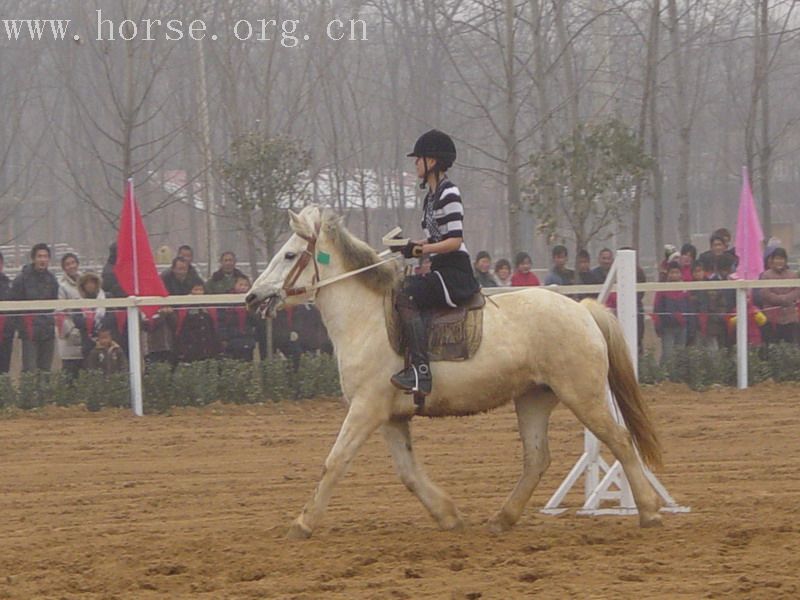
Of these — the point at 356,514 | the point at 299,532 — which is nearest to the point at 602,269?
the point at 356,514

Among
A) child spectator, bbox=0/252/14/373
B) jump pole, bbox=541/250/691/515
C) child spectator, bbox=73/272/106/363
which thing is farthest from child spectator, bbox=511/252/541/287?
jump pole, bbox=541/250/691/515

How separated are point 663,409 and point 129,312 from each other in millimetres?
5965

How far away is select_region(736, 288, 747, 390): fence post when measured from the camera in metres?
16.0

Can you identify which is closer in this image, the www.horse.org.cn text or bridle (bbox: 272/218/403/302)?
bridle (bbox: 272/218/403/302)

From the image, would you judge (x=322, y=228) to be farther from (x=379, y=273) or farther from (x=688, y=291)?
(x=688, y=291)

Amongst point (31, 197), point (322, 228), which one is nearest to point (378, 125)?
point (31, 197)

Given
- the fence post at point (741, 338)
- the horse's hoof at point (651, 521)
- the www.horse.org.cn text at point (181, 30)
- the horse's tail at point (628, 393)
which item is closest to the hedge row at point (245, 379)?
the fence post at point (741, 338)

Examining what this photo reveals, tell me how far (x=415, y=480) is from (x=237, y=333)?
23.9 feet

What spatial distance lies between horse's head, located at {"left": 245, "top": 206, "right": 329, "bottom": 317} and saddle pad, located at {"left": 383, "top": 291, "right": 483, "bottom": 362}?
0.64 meters

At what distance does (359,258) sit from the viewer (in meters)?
8.52

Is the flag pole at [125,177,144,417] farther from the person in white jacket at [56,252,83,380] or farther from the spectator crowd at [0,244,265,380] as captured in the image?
the person in white jacket at [56,252,83,380]

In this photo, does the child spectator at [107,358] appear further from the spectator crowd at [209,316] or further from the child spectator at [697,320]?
the child spectator at [697,320]

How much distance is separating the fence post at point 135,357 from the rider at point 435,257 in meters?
7.05

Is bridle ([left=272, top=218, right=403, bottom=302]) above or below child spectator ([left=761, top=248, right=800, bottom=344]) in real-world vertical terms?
above
